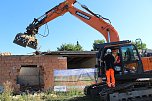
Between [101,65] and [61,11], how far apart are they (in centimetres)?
549

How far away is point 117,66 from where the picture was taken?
47.2 ft

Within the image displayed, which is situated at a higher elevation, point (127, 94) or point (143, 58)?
point (143, 58)

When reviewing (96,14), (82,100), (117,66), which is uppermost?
(96,14)

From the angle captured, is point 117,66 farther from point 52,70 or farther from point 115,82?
point 52,70

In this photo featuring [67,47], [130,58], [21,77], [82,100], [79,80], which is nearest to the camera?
[130,58]

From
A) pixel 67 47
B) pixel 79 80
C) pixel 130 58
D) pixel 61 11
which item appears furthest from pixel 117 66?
pixel 67 47

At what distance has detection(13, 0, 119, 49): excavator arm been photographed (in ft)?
57.5

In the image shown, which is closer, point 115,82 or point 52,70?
point 115,82

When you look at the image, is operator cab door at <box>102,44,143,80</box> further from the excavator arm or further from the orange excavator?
the excavator arm

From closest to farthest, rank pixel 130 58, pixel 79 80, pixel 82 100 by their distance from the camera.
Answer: pixel 130 58 < pixel 82 100 < pixel 79 80

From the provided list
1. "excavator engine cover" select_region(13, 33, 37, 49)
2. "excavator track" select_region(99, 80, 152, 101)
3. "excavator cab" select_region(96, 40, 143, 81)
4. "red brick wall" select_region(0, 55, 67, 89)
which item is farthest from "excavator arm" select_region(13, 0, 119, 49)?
"red brick wall" select_region(0, 55, 67, 89)

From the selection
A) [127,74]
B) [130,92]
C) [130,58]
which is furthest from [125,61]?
[130,92]

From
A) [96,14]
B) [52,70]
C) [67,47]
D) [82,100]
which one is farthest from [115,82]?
[67,47]

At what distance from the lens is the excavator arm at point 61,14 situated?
17.5 metres
